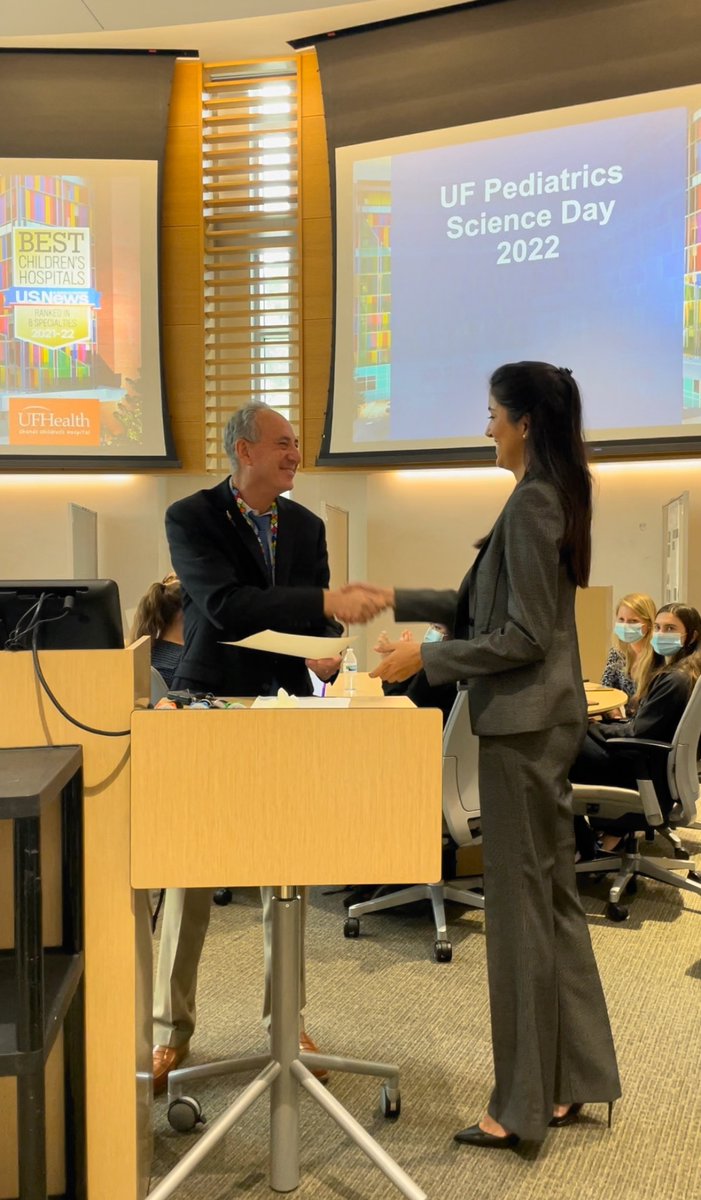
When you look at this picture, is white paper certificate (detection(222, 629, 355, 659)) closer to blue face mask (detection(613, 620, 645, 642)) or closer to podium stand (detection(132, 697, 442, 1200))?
podium stand (detection(132, 697, 442, 1200))

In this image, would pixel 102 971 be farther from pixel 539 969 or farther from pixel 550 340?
pixel 550 340

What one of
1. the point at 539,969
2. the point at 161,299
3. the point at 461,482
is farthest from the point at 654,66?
the point at 539,969

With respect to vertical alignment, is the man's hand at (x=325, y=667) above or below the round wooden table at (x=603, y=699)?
above

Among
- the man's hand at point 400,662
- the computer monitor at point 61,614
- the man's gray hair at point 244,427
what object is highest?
the man's gray hair at point 244,427

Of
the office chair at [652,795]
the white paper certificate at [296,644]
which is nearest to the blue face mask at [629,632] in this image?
the office chair at [652,795]

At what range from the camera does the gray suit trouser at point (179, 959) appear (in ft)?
7.44

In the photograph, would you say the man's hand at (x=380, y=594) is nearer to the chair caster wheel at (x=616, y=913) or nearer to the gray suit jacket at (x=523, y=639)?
the gray suit jacket at (x=523, y=639)

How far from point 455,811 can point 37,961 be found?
2138 millimetres

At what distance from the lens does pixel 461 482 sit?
6.59 m

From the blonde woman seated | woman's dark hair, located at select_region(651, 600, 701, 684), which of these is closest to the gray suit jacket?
woman's dark hair, located at select_region(651, 600, 701, 684)

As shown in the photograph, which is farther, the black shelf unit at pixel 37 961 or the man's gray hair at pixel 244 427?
the man's gray hair at pixel 244 427

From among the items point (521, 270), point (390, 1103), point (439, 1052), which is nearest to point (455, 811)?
point (439, 1052)

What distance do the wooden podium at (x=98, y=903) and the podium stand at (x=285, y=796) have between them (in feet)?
0.21

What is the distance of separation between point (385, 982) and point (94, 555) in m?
4.39
